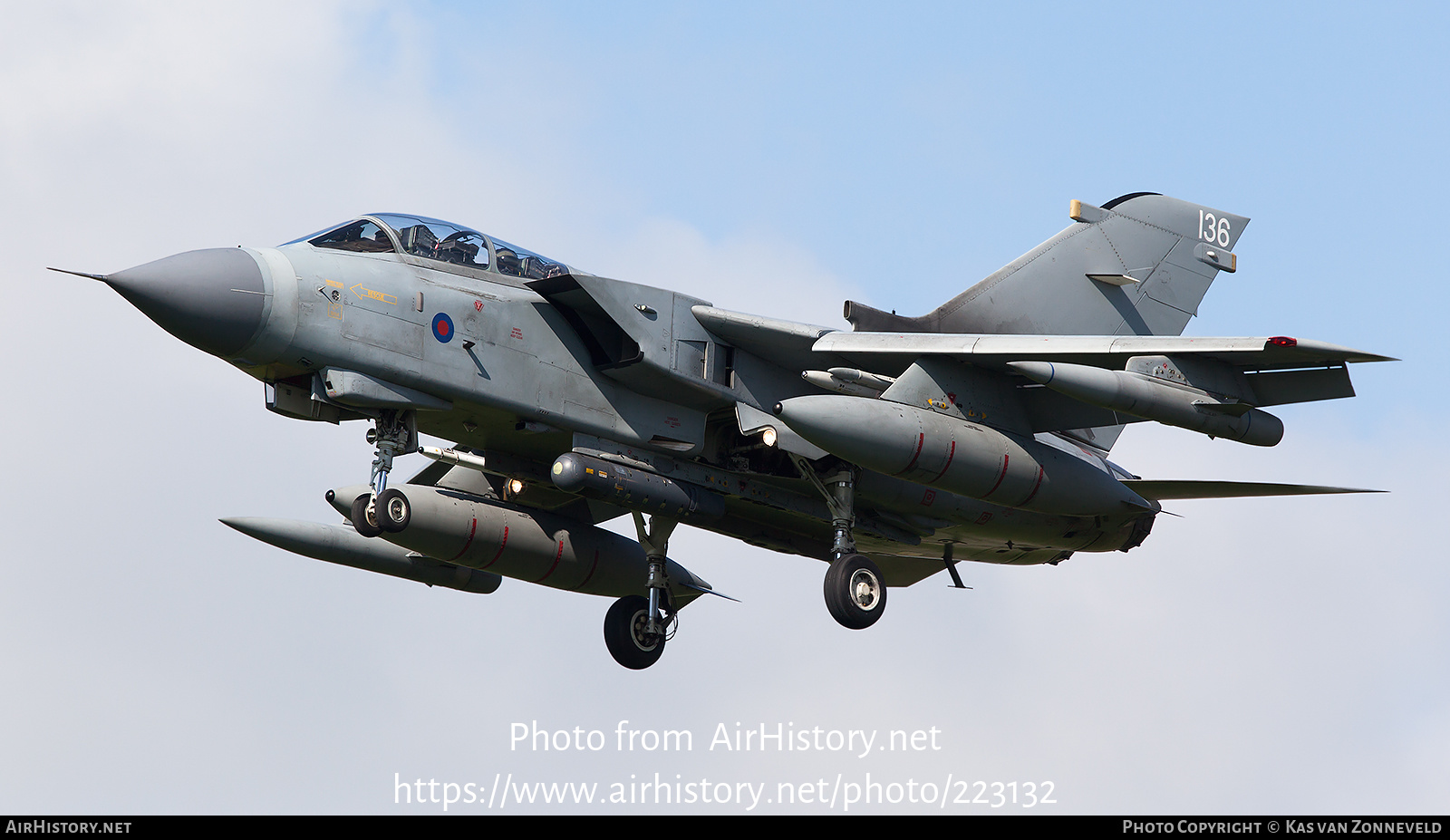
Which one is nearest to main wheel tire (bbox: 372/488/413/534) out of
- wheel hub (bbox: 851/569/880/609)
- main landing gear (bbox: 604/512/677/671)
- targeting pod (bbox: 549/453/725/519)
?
targeting pod (bbox: 549/453/725/519)

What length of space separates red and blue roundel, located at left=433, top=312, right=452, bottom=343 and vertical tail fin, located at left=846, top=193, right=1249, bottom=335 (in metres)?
5.59

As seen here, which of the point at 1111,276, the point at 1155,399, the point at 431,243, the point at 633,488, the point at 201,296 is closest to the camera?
the point at 201,296

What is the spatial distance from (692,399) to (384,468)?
3355mm

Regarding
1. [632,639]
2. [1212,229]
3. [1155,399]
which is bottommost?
[632,639]

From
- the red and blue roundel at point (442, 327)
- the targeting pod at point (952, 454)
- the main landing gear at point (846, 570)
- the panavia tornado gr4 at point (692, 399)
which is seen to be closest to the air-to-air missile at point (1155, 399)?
the panavia tornado gr4 at point (692, 399)

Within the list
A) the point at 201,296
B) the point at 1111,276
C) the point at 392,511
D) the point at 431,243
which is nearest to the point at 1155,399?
the point at 1111,276

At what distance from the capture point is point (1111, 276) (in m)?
20.3

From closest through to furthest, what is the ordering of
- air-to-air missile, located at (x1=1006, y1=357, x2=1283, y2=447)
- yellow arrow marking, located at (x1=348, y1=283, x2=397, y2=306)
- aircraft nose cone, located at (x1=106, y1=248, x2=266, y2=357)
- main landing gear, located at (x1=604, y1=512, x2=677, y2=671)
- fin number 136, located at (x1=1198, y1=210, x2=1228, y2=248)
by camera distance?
aircraft nose cone, located at (x1=106, y1=248, x2=266, y2=357) < yellow arrow marking, located at (x1=348, y1=283, x2=397, y2=306) < air-to-air missile, located at (x1=1006, y1=357, x2=1283, y2=447) < main landing gear, located at (x1=604, y1=512, x2=677, y2=671) < fin number 136, located at (x1=1198, y1=210, x2=1228, y2=248)

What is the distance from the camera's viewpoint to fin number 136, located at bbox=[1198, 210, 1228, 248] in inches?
833

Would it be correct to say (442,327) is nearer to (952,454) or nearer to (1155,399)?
(952,454)

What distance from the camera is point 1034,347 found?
54.6 ft

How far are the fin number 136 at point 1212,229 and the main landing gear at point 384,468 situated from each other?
10807mm

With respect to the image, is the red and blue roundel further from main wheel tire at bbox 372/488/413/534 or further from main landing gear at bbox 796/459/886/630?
main landing gear at bbox 796/459/886/630

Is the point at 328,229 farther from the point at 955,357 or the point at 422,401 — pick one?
the point at 955,357
